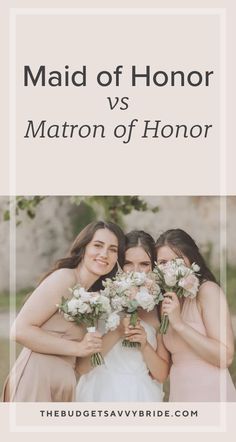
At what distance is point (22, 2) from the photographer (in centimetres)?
393

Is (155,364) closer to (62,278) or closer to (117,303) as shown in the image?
(117,303)

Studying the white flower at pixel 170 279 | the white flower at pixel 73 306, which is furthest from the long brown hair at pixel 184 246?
the white flower at pixel 73 306

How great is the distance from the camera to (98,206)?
393cm

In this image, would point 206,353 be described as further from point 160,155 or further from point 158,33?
point 158,33

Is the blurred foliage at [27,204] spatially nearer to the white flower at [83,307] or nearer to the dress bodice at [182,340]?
the white flower at [83,307]

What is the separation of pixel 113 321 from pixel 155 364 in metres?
0.31

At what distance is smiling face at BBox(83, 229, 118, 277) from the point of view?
12.7 feet

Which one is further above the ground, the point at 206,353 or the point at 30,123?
the point at 30,123

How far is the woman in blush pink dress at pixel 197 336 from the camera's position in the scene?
12.7 ft

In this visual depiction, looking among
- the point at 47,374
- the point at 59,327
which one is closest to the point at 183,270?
the point at 59,327

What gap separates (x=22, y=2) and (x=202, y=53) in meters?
0.90

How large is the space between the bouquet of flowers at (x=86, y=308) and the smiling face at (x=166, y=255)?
330 mm
